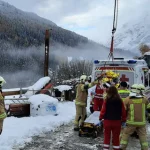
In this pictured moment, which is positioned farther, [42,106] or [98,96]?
[42,106]

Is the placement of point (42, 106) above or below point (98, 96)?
below

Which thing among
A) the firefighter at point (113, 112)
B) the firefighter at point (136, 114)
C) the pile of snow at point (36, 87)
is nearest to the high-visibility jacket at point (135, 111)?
the firefighter at point (136, 114)

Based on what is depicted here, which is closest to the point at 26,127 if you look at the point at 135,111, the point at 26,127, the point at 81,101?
the point at 26,127

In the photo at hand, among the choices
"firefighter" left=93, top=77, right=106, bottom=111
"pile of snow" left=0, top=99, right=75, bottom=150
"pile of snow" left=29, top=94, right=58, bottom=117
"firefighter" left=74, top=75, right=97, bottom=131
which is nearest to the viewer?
"pile of snow" left=0, top=99, right=75, bottom=150

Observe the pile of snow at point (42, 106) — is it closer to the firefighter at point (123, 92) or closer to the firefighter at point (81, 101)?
the firefighter at point (81, 101)

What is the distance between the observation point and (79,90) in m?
9.14

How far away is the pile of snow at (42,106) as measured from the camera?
10.5 meters

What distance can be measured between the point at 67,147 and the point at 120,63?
405cm

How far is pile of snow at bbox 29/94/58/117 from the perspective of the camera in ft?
34.3

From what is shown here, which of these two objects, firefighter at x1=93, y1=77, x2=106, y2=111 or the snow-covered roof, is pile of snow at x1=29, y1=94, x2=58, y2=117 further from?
firefighter at x1=93, y1=77, x2=106, y2=111

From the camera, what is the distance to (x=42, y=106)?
10469 mm

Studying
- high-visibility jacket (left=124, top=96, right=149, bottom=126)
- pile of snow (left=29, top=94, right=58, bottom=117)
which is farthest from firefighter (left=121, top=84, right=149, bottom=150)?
pile of snow (left=29, top=94, right=58, bottom=117)

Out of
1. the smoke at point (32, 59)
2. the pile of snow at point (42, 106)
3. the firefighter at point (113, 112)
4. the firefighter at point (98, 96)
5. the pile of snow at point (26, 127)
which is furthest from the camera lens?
the smoke at point (32, 59)

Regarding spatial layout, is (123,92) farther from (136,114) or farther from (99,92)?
(99,92)
